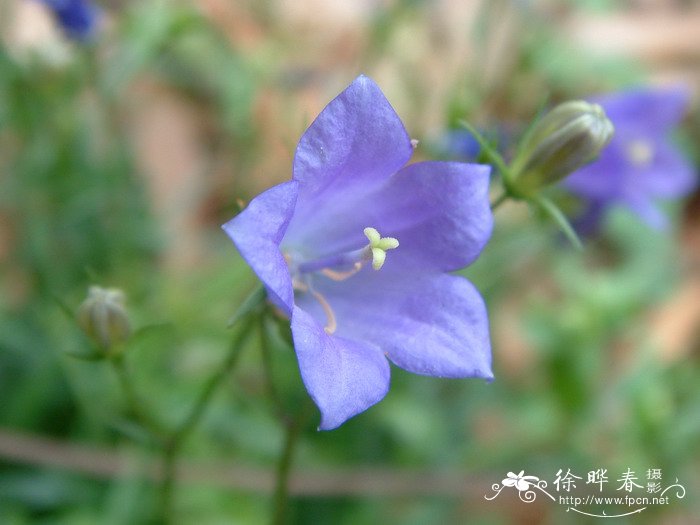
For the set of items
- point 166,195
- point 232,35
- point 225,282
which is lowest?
point 225,282

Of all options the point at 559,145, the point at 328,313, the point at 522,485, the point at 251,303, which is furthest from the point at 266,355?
the point at 522,485

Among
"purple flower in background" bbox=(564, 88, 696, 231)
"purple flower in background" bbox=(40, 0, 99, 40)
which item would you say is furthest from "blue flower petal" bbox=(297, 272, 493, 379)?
"purple flower in background" bbox=(40, 0, 99, 40)

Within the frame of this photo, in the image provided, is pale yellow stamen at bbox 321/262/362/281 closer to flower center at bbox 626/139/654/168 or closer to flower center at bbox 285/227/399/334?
flower center at bbox 285/227/399/334

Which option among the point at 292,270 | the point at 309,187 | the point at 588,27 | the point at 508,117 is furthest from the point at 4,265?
the point at 588,27

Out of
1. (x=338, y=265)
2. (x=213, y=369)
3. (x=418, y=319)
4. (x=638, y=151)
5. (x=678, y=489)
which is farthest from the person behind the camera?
(x=213, y=369)

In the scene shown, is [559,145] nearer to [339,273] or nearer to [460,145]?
[339,273]

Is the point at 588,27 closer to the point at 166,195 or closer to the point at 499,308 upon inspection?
the point at 499,308
